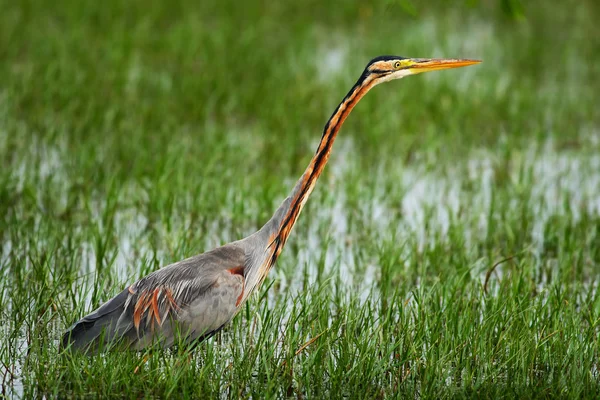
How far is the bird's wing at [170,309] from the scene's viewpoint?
14.2ft

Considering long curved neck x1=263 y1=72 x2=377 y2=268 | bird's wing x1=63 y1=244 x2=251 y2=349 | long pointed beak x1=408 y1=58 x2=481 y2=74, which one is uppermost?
long pointed beak x1=408 y1=58 x2=481 y2=74

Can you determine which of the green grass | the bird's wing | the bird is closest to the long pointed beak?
the bird

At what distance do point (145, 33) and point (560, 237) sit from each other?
21.6 ft

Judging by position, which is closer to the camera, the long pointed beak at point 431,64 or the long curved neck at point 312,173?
the long curved neck at point 312,173

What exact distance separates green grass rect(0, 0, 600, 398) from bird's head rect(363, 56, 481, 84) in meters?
0.80

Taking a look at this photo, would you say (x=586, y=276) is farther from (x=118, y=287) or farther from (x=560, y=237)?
(x=118, y=287)

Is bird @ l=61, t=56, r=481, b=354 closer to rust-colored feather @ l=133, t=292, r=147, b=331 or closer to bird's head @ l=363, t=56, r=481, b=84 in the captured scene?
rust-colored feather @ l=133, t=292, r=147, b=331

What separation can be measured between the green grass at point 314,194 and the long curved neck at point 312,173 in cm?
45

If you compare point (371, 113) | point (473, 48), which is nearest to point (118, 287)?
point (371, 113)

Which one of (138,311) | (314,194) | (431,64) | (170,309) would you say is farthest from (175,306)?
(314,194)

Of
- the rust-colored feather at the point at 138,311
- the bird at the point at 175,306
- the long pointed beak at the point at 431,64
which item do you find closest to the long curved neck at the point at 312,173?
the bird at the point at 175,306

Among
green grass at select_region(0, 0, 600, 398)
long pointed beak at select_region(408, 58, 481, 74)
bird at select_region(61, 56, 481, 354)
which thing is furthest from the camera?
long pointed beak at select_region(408, 58, 481, 74)

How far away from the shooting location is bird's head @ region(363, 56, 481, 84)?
15.1ft

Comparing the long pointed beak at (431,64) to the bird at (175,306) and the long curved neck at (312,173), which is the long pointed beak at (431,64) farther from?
the bird at (175,306)
